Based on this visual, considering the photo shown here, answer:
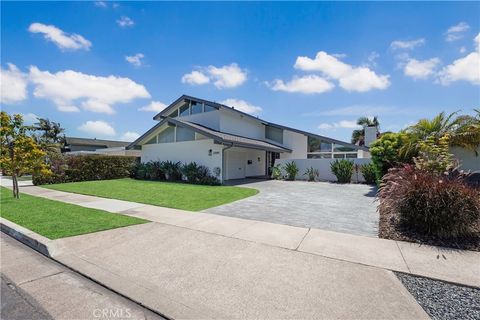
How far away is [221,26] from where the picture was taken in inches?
434

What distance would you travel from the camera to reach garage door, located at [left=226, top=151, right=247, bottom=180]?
758 inches

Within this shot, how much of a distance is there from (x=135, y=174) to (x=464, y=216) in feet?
71.3

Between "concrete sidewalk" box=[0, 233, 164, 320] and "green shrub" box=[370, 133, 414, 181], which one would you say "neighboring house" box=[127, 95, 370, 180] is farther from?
"concrete sidewalk" box=[0, 233, 164, 320]

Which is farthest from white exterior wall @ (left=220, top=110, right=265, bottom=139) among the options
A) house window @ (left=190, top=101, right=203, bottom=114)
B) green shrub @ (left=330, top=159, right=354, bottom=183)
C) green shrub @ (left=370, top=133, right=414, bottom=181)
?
green shrub @ (left=370, top=133, right=414, bottom=181)

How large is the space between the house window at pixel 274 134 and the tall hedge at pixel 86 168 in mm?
12948

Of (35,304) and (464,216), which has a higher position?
(464,216)

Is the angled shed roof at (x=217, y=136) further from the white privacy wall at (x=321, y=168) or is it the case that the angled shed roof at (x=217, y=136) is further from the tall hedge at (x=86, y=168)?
the white privacy wall at (x=321, y=168)

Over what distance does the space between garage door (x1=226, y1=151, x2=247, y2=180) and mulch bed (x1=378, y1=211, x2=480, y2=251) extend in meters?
14.0

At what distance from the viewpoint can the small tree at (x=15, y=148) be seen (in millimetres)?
9945

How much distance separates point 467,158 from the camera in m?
9.83

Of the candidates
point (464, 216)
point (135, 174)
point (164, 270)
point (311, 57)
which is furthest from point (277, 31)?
point (135, 174)

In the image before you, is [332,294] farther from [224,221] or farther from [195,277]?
[224,221]

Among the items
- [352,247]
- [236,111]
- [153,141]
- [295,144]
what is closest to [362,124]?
[295,144]

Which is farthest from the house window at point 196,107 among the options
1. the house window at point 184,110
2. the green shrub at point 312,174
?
the green shrub at point 312,174
